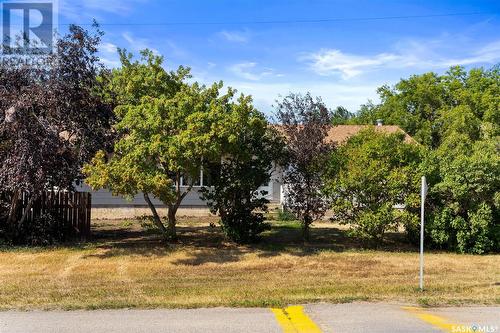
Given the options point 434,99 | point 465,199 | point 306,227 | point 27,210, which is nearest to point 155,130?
point 27,210

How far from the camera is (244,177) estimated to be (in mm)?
14055

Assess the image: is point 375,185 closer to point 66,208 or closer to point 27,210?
point 66,208

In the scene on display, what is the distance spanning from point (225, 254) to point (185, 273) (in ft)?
6.96

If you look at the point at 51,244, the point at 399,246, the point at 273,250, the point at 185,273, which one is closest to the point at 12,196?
the point at 51,244

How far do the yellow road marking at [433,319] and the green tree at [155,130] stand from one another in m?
6.01

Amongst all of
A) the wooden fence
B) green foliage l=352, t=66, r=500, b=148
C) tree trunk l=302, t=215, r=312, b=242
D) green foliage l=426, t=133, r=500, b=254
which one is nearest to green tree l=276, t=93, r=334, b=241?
tree trunk l=302, t=215, r=312, b=242

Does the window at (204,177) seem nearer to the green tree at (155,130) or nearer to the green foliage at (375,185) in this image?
the green tree at (155,130)

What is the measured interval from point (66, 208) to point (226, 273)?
6207 millimetres

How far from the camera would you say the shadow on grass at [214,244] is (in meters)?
13.5

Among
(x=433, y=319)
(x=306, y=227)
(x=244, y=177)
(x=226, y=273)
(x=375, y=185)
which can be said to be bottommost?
(x=226, y=273)

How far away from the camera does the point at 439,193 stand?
47.0ft

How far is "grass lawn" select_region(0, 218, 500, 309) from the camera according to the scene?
28.6 feet

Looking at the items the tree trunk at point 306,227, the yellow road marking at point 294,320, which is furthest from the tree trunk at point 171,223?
the yellow road marking at point 294,320

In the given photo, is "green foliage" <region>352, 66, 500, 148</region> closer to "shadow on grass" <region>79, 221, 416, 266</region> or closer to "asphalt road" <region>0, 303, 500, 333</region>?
"shadow on grass" <region>79, 221, 416, 266</region>
